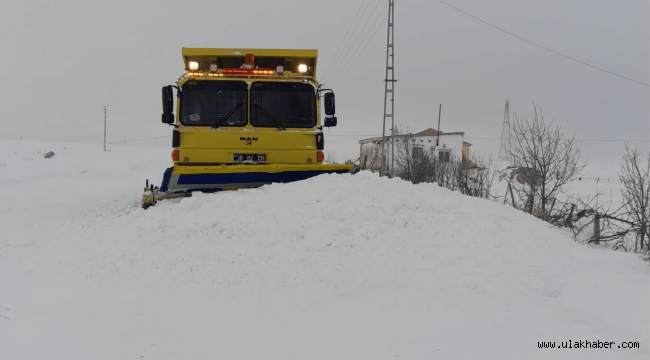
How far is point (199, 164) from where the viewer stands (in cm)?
916

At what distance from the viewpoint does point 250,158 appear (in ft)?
30.2

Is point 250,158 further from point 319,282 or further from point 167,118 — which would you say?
point 319,282

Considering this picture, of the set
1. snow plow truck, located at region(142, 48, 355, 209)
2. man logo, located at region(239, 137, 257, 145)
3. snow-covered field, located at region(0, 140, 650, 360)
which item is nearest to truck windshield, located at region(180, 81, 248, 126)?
snow plow truck, located at region(142, 48, 355, 209)

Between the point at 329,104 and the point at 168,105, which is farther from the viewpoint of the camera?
the point at 329,104

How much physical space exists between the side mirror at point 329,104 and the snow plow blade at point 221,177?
1.45 meters

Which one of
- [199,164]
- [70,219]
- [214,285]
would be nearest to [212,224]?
[214,285]

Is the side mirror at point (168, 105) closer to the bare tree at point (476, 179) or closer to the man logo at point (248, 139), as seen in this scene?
the man logo at point (248, 139)

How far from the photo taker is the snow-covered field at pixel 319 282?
4.12 m

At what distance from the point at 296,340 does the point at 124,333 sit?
155 centimetres

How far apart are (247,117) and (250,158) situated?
83cm

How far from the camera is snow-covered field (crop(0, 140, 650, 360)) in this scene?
162 inches

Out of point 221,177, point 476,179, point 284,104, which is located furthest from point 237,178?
point 476,179

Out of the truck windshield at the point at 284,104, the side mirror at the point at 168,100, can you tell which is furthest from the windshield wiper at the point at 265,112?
the side mirror at the point at 168,100

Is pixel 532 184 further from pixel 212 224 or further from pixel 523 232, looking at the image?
pixel 212 224
